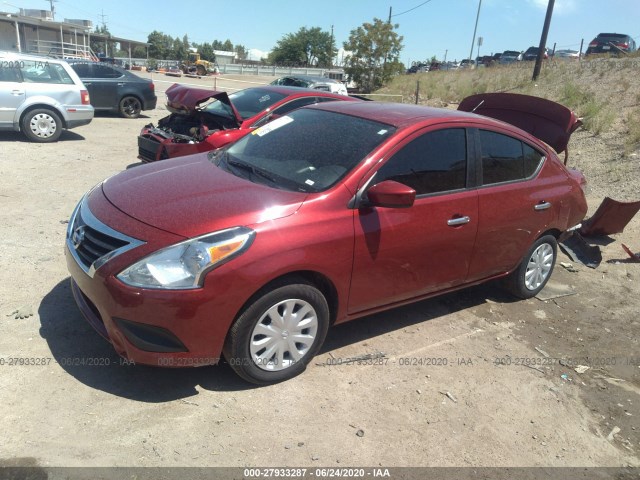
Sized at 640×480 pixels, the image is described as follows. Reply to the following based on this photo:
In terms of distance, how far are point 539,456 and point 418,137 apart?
2.25 metres

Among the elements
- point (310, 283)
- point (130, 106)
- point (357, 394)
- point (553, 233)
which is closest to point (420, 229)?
point (310, 283)

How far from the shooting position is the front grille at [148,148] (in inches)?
289

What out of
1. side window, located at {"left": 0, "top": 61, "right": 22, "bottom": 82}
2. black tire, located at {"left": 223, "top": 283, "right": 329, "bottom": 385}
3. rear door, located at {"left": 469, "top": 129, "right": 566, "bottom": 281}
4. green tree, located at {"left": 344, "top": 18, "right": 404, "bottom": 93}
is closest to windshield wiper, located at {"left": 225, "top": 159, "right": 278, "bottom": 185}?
black tire, located at {"left": 223, "top": 283, "right": 329, "bottom": 385}

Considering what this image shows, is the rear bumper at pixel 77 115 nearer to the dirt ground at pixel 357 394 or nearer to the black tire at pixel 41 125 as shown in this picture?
the black tire at pixel 41 125

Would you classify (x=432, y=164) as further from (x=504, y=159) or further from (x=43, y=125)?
(x=43, y=125)

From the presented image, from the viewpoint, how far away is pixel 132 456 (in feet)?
8.84

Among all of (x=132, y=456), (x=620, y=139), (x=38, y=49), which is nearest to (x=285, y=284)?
(x=132, y=456)

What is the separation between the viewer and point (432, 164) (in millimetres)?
3914

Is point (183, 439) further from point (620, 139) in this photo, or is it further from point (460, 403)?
point (620, 139)

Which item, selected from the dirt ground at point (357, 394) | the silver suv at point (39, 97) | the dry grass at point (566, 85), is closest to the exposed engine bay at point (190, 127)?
the dirt ground at point (357, 394)

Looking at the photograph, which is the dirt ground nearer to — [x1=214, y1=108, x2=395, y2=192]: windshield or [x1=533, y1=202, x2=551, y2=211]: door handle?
[x1=533, y1=202, x2=551, y2=211]: door handle

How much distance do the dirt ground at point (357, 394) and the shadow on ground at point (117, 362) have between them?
12 millimetres

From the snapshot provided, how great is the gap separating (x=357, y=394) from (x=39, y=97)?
923 centimetres

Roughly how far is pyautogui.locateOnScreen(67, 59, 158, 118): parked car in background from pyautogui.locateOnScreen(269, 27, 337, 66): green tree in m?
74.3
